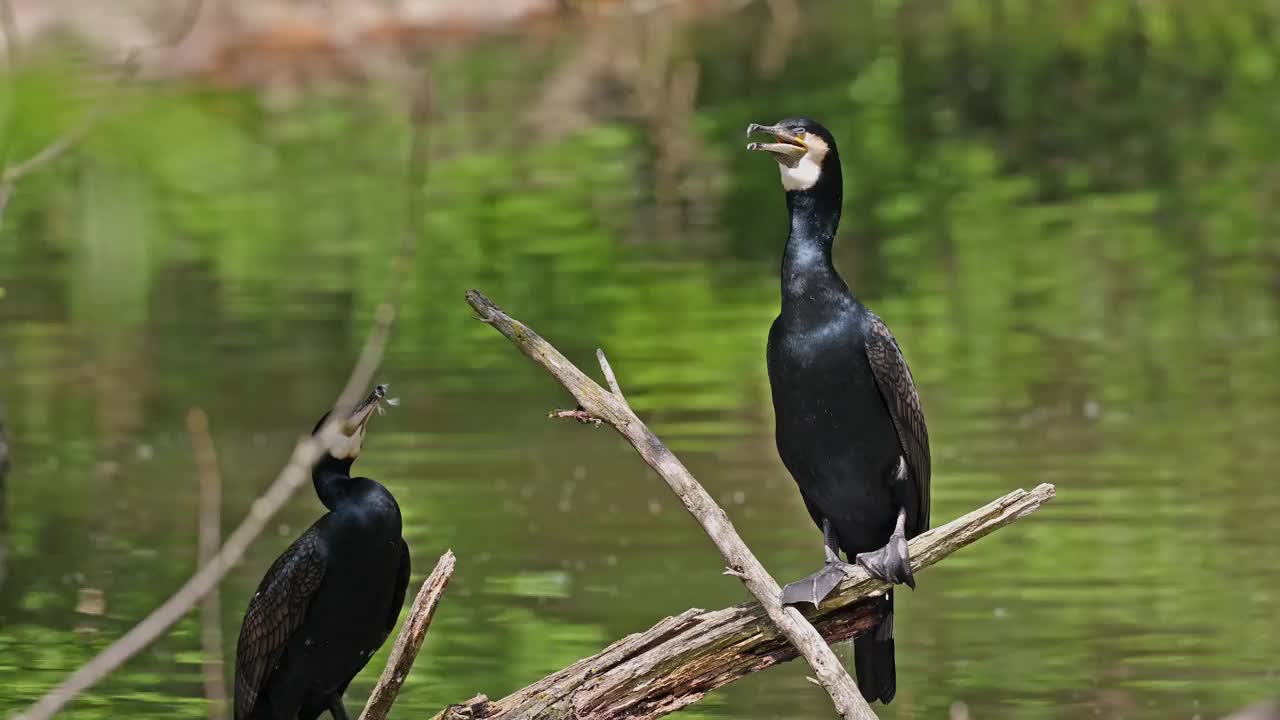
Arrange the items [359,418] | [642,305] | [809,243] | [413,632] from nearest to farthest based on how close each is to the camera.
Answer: [413,632] → [809,243] → [359,418] → [642,305]

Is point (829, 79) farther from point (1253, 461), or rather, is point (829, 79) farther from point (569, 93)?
point (1253, 461)

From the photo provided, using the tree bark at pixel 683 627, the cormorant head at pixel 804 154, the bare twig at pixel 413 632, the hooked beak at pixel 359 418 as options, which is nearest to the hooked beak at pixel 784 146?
the cormorant head at pixel 804 154

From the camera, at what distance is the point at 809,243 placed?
19.6 feet

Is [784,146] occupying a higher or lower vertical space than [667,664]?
higher

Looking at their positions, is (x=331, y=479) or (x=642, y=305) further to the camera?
(x=642, y=305)

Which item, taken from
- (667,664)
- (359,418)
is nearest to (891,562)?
(667,664)

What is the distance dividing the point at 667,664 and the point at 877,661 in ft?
2.01

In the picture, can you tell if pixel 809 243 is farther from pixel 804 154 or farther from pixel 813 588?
pixel 813 588

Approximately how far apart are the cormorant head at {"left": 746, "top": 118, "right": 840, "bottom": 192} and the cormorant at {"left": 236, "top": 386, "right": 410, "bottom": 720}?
1150 mm

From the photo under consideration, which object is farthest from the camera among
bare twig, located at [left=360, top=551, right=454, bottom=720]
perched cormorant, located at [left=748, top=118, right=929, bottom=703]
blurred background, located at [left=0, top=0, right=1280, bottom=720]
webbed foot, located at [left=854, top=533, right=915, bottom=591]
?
blurred background, located at [left=0, top=0, right=1280, bottom=720]

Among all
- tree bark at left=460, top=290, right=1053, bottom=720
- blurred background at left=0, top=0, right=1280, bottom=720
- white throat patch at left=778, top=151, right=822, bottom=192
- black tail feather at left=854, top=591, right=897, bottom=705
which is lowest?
blurred background at left=0, top=0, right=1280, bottom=720

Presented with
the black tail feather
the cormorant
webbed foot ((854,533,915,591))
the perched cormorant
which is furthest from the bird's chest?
the cormorant

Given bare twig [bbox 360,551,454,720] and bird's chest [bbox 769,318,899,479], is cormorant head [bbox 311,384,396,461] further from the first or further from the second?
bird's chest [bbox 769,318,899,479]

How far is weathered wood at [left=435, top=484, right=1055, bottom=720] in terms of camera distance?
5902mm
